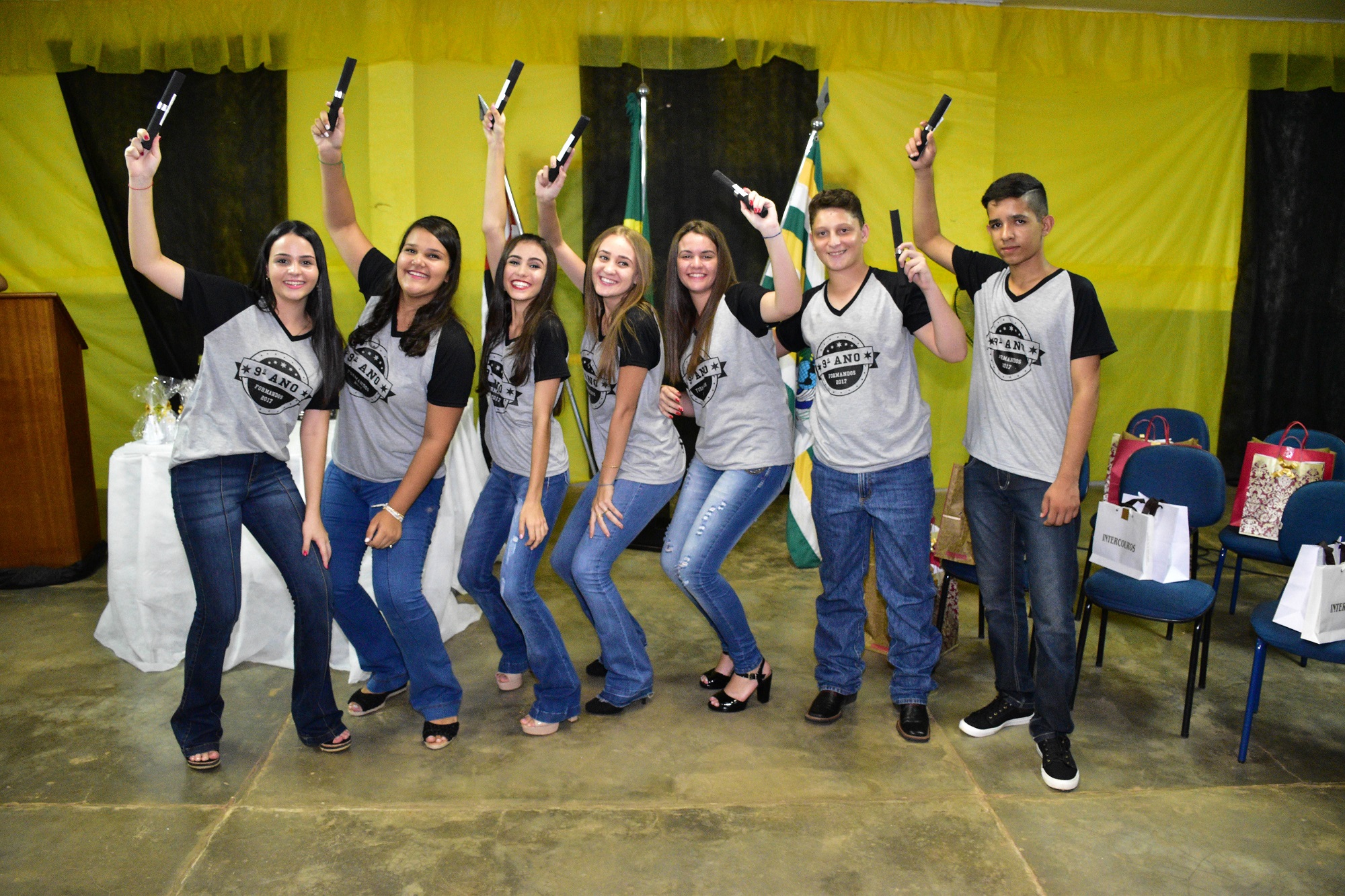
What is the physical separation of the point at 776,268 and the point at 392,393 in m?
1.16

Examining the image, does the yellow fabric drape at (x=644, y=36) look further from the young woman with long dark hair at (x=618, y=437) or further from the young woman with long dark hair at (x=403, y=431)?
the young woman with long dark hair at (x=618, y=437)

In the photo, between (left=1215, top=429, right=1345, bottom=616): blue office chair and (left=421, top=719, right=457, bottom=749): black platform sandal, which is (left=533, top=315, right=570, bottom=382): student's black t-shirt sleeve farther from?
(left=1215, top=429, right=1345, bottom=616): blue office chair

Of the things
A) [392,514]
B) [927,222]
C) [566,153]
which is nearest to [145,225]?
[392,514]

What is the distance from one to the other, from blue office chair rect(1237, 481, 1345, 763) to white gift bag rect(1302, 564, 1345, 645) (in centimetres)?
4

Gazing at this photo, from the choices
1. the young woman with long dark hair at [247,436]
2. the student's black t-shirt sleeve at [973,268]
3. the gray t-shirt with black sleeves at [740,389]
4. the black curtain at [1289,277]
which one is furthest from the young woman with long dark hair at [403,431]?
the black curtain at [1289,277]

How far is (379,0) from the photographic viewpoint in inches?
219

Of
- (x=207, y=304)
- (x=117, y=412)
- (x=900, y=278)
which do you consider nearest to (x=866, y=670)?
(x=900, y=278)

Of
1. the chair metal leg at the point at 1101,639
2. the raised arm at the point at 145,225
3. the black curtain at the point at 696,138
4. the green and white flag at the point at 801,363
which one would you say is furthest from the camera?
the black curtain at the point at 696,138

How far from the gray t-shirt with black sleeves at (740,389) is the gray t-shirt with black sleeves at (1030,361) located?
0.61m

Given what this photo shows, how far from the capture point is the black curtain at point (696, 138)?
233 inches

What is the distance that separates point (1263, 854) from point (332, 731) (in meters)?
2.54

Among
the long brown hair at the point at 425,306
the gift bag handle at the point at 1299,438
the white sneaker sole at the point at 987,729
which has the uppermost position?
the long brown hair at the point at 425,306

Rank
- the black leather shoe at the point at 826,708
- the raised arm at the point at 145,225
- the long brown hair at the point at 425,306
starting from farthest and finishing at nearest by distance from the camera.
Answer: the black leather shoe at the point at 826,708, the long brown hair at the point at 425,306, the raised arm at the point at 145,225

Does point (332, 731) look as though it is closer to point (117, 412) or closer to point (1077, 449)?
point (1077, 449)
